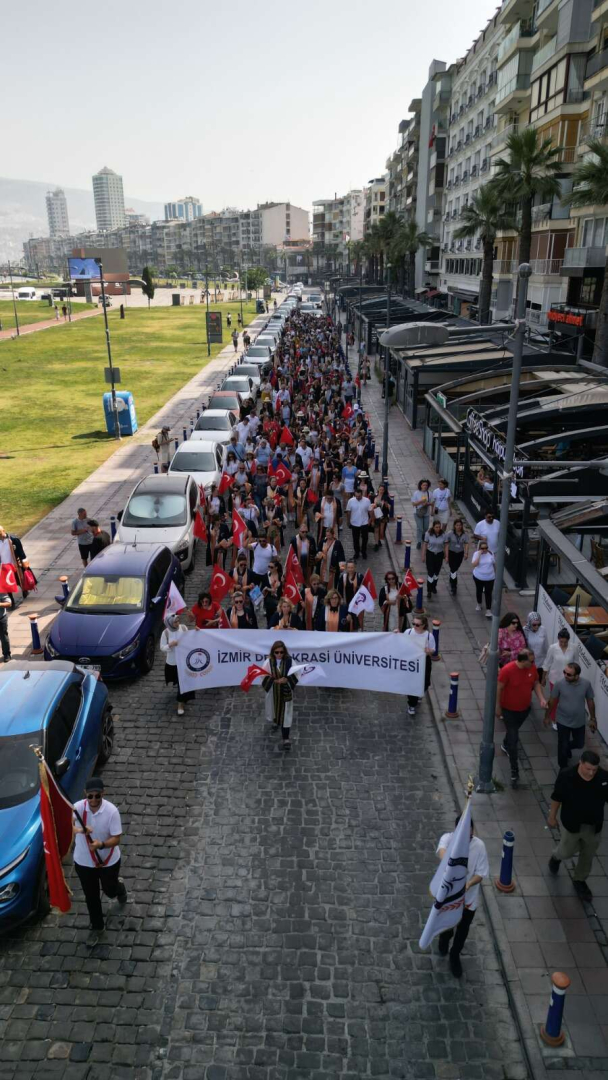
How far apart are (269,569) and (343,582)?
137cm

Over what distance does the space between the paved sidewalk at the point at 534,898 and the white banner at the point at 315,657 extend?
3.13ft

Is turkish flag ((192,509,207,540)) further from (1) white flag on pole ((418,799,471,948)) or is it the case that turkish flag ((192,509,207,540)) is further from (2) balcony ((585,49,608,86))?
(2) balcony ((585,49,608,86))

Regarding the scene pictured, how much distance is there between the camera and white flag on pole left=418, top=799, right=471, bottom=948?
620 cm

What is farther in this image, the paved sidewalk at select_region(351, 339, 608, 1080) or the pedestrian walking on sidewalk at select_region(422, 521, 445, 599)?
the pedestrian walking on sidewalk at select_region(422, 521, 445, 599)

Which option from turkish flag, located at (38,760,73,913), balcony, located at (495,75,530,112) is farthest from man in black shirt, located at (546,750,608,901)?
balcony, located at (495,75,530,112)

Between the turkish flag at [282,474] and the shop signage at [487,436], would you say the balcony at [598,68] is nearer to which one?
the shop signage at [487,436]

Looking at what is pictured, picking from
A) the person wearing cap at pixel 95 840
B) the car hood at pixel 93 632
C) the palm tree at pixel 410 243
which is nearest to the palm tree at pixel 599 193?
the car hood at pixel 93 632

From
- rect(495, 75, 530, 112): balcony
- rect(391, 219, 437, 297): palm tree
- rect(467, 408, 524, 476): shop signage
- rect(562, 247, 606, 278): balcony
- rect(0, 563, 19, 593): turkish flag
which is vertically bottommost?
rect(0, 563, 19, 593): turkish flag

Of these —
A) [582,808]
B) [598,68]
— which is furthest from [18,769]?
[598,68]

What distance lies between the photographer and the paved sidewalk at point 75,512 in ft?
46.5

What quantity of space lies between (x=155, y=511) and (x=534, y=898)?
1122cm

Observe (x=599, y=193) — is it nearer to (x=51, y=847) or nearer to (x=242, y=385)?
(x=242, y=385)

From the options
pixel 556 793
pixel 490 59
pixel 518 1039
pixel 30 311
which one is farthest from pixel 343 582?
pixel 30 311

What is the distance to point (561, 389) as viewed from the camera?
18.9m
